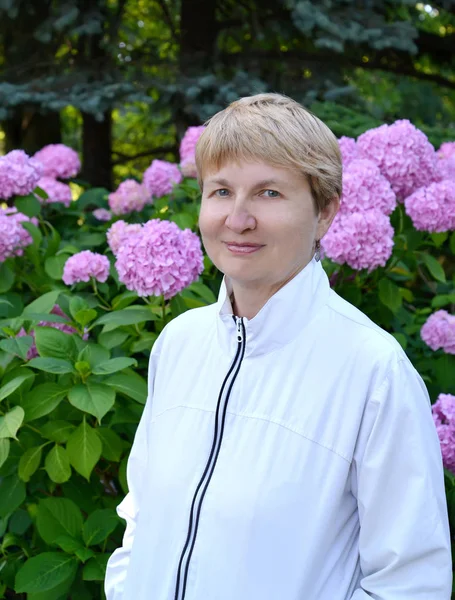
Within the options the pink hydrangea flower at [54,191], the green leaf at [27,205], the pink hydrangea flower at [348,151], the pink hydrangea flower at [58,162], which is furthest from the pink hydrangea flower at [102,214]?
the pink hydrangea flower at [348,151]

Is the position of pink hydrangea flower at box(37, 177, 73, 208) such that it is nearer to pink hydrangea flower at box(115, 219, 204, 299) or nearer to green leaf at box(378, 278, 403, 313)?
pink hydrangea flower at box(115, 219, 204, 299)

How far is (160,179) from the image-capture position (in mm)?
3748

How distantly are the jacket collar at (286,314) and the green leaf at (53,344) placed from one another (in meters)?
0.93

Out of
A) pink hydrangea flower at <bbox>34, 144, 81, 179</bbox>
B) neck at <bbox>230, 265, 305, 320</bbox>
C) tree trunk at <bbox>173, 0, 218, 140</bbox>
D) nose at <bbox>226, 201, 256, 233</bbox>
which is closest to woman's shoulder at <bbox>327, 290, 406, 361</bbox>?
neck at <bbox>230, 265, 305, 320</bbox>

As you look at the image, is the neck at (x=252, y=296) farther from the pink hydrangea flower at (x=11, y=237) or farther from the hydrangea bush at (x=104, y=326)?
the pink hydrangea flower at (x=11, y=237)

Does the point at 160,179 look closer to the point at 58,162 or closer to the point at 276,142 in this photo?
the point at 58,162

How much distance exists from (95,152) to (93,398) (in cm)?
511

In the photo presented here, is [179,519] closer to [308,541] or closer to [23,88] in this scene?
[308,541]

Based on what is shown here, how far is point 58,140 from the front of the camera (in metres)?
7.06

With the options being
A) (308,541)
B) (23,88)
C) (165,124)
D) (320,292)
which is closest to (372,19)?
(165,124)

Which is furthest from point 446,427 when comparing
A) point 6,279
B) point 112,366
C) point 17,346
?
point 6,279

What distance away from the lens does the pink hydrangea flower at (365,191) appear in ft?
8.77

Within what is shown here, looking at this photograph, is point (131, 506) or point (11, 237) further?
point (11, 237)

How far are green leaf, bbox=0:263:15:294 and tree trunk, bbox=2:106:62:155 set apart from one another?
4.10m
